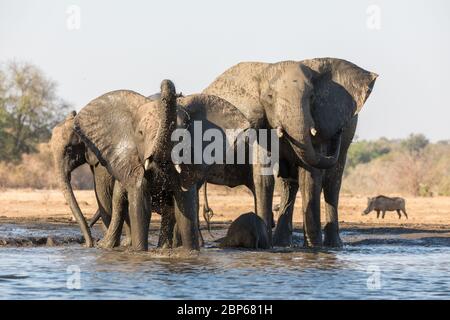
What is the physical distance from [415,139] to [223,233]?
47.4 meters

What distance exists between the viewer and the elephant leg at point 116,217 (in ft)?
55.2

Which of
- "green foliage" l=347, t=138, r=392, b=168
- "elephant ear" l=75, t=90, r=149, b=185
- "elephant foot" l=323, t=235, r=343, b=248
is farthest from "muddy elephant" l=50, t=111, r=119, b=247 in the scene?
"green foliage" l=347, t=138, r=392, b=168

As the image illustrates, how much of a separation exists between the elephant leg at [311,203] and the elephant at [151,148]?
2.35m

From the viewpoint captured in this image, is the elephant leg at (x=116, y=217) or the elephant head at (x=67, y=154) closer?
the elephant leg at (x=116, y=217)

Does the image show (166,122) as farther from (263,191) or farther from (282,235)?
(282,235)

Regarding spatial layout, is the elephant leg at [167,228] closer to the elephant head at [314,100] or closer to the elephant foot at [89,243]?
the elephant foot at [89,243]

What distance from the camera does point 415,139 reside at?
6931cm

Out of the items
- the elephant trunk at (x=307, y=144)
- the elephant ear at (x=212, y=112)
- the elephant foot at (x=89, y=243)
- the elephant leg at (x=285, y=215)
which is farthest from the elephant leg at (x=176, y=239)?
the elephant leg at (x=285, y=215)

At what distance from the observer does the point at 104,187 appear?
1836cm

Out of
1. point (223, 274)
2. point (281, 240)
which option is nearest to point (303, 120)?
point (281, 240)

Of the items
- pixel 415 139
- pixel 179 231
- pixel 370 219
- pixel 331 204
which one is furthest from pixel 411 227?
pixel 415 139

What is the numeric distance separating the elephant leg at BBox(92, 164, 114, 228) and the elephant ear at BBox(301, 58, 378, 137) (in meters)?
3.13
